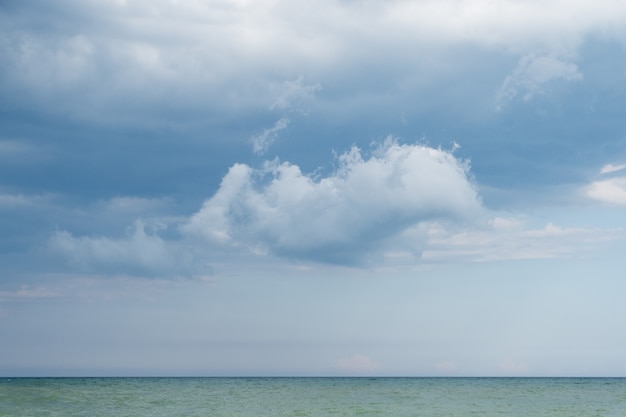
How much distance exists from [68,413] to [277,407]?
80.8 ft

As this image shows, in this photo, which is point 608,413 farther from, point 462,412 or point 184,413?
point 184,413

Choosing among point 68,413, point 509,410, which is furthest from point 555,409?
point 68,413

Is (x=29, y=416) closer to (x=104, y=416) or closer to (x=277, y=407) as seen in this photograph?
(x=104, y=416)

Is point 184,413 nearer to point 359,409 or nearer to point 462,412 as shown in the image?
point 359,409

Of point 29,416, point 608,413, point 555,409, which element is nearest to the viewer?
point 29,416

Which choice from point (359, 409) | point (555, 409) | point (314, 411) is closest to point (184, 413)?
point (314, 411)

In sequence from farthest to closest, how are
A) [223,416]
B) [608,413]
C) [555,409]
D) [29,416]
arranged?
[555,409] < [608,413] < [223,416] < [29,416]

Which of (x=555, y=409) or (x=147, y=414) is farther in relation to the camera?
(x=555, y=409)

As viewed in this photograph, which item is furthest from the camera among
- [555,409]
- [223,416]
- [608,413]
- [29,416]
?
[555,409]

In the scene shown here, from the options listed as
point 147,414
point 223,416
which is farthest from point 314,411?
point 147,414

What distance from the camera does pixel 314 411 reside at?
7594 centimetres

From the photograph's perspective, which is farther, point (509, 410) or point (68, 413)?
point (509, 410)

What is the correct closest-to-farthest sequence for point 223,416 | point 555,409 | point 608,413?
point 223,416, point 608,413, point 555,409

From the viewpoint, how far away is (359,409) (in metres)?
78.3
